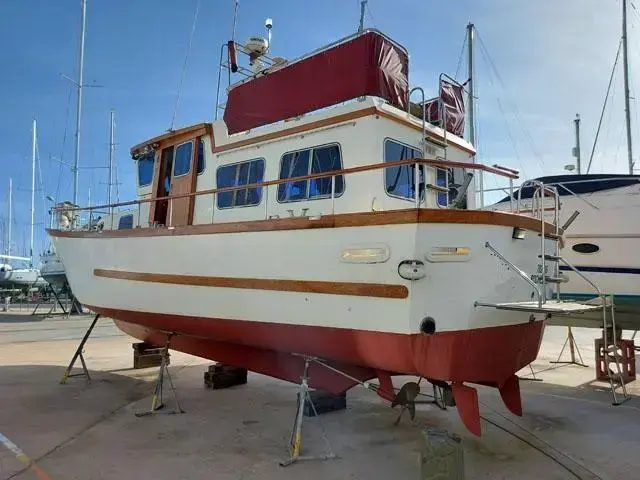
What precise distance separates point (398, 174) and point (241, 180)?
213 centimetres

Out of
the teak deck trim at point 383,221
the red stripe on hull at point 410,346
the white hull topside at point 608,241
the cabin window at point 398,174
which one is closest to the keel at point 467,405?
the red stripe on hull at point 410,346

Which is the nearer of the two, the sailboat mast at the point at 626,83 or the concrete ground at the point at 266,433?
the concrete ground at the point at 266,433

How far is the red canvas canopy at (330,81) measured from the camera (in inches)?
210

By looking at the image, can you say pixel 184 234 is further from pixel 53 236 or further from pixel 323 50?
pixel 53 236

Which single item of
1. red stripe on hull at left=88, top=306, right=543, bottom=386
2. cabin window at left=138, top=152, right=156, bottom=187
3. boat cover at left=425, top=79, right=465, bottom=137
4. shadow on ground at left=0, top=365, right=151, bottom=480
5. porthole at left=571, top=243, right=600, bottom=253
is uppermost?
boat cover at left=425, top=79, right=465, bottom=137

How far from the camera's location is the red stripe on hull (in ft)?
14.1

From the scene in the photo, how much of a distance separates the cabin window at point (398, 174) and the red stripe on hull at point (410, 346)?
5.63 feet

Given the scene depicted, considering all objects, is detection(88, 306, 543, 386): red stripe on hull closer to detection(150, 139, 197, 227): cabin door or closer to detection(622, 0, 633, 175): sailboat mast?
detection(150, 139, 197, 227): cabin door

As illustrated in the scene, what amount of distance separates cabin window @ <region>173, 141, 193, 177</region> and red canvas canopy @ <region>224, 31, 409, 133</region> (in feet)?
3.51

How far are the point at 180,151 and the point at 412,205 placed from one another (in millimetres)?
3733

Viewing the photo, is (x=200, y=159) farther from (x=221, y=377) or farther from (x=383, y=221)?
(x=383, y=221)

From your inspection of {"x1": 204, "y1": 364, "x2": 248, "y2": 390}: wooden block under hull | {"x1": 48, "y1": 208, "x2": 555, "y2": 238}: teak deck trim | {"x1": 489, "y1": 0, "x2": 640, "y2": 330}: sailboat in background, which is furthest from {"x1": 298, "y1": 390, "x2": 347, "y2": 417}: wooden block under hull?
{"x1": 489, "y1": 0, "x2": 640, "y2": 330}: sailboat in background

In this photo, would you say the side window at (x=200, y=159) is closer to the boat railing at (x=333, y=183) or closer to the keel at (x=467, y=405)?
the boat railing at (x=333, y=183)

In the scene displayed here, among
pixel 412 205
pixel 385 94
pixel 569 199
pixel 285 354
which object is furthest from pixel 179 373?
pixel 569 199
